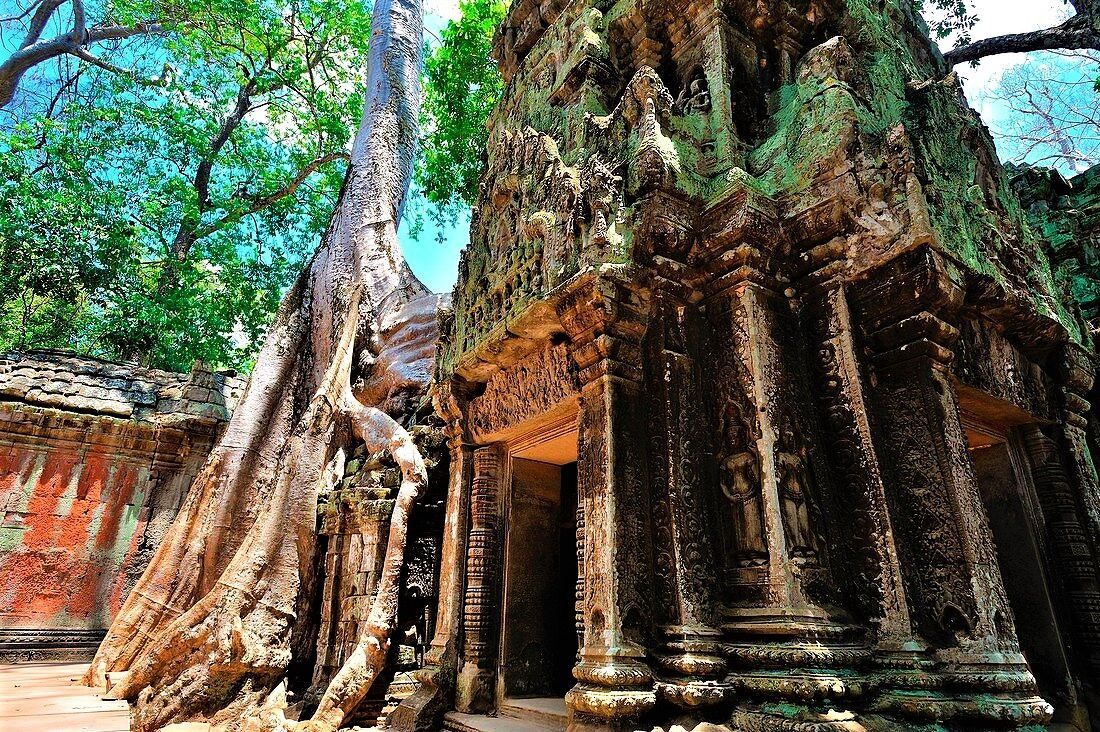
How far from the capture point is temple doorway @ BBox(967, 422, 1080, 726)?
357cm

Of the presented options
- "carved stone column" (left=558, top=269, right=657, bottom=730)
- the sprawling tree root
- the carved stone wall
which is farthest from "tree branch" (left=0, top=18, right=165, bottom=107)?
"carved stone column" (left=558, top=269, right=657, bottom=730)

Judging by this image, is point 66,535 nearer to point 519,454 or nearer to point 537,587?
point 519,454

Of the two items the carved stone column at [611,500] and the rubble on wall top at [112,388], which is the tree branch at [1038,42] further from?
the rubble on wall top at [112,388]

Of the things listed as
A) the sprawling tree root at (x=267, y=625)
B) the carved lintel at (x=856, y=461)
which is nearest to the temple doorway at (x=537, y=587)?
the sprawling tree root at (x=267, y=625)

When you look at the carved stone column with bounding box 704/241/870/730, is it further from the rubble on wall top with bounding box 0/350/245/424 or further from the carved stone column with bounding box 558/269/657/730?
the rubble on wall top with bounding box 0/350/245/424

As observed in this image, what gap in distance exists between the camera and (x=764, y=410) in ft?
10.8

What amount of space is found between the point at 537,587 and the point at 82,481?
330 inches

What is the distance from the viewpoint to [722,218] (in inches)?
148

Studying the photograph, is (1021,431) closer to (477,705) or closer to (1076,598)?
(1076,598)

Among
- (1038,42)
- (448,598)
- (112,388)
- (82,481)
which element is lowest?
(448,598)

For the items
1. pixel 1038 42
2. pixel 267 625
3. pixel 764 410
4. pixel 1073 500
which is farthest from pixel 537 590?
pixel 1038 42

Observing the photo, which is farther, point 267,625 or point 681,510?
point 267,625

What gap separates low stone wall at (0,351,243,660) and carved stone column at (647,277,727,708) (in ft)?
27.9

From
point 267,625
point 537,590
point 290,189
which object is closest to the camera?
point 537,590
